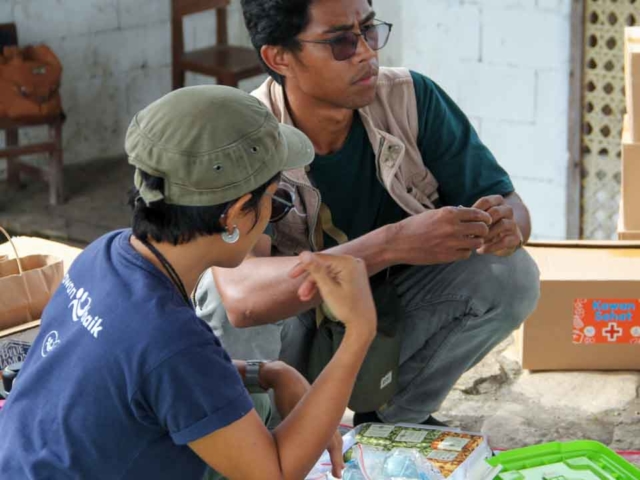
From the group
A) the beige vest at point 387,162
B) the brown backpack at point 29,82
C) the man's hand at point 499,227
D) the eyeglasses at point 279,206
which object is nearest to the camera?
the eyeglasses at point 279,206

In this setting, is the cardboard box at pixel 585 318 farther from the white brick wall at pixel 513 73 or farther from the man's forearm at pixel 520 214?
the white brick wall at pixel 513 73

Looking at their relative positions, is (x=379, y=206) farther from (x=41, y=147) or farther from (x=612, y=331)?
(x=41, y=147)

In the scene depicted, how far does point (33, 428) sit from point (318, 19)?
124cm

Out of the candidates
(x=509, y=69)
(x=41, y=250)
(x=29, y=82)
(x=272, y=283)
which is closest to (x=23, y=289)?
(x=41, y=250)

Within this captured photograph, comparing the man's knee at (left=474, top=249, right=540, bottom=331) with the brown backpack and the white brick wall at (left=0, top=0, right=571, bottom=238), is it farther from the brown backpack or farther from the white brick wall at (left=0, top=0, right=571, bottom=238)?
the brown backpack

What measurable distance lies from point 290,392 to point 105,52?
4426mm

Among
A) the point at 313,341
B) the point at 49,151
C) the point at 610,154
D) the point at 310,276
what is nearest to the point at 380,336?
the point at 313,341

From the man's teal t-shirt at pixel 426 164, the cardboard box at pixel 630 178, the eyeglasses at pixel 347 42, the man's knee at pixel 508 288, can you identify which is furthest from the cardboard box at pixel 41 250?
the cardboard box at pixel 630 178

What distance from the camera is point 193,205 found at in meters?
1.99

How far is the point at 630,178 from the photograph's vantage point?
12.1ft

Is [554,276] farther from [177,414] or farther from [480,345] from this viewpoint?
[177,414]

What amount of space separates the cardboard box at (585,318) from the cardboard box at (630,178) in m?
0.24

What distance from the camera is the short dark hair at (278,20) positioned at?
2760mm

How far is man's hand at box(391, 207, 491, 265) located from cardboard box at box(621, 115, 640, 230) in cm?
118
